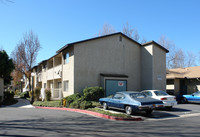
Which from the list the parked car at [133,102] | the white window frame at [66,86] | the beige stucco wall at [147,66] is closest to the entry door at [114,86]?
the beige stucco wall at [147,66]

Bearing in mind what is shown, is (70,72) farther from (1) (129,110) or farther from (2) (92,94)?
(1) (129,110)

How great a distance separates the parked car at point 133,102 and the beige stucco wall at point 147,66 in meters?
8.36

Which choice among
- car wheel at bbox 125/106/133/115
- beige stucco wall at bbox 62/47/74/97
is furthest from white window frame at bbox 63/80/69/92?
car wheel at bbox 125/106/133/115

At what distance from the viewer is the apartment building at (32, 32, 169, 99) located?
18.9 m

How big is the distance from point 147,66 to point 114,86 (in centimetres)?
451

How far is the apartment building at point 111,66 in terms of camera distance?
18859mm

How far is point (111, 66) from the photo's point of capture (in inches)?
805

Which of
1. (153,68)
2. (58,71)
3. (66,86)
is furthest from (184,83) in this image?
(58,71)

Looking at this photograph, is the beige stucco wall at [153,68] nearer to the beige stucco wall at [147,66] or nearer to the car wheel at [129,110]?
the beige stucco wall at [147,66]

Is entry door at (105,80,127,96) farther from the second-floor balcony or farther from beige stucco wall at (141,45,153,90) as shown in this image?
the second-floor balcony

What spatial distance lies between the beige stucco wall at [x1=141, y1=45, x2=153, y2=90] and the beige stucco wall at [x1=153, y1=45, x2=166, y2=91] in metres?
0.39

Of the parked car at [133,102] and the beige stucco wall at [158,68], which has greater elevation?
the beige stucco wall at [158,68]

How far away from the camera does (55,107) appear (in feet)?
55.2

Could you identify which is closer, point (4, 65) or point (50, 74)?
point (4, 65)
